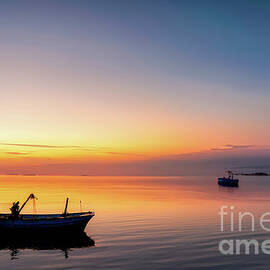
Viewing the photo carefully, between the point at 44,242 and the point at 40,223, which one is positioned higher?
the point at 40,223

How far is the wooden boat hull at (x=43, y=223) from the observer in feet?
117

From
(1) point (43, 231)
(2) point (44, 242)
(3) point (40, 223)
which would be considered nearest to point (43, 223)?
(3) point (40, 223)

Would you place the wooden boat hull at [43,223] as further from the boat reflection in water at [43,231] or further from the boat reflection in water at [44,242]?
the boat reflection in water at [44,242]

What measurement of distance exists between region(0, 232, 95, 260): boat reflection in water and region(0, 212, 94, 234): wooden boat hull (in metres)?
0.68

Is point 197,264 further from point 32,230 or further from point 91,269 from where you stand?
point 32,230

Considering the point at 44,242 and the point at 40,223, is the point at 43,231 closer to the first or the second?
the point at 40,223

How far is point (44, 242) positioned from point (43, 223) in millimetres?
2683

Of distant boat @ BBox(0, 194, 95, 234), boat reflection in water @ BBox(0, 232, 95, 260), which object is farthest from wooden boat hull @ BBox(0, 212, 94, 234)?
boat reflection in water @ BBox(0, 232, 95, 260)

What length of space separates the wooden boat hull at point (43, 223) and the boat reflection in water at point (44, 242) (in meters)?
0.68

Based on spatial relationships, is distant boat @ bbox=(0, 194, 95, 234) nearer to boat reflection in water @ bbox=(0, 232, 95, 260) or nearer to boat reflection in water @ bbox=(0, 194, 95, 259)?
boat reflection in water @ bbox=(0, 194, 95, 259)

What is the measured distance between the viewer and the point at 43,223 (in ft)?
118

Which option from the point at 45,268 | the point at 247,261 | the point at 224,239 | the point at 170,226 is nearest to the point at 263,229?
the point at 224,239

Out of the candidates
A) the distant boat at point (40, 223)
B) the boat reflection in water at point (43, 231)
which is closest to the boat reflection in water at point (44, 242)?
the boat reflection in water at point (43, 231)

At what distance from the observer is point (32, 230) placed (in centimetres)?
3575
